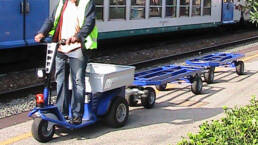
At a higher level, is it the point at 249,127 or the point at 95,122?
the point at 249,127

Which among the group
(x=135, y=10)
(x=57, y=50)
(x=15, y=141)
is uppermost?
(x=135, y=10)

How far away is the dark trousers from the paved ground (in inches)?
13.6

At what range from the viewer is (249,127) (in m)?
3.26

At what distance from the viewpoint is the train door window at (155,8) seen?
47.7 ft

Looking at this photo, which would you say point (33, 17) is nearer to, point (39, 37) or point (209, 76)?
point (209, 76)

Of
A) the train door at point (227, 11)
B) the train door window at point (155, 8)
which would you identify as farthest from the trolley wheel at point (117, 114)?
the train door at point (227, 11)

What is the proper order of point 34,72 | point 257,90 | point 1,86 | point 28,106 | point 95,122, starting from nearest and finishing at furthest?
point 95,122 → point 28,106 → point 257,90 → point 1,86 → point 34,72

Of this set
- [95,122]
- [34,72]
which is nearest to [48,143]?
[95,122]

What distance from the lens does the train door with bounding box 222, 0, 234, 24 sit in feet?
67.6

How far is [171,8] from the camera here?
51.5 ft

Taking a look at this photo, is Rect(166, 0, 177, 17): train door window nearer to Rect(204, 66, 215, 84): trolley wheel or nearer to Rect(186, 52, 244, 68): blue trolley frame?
Rect(186, 52, 244, 68): blue trolley frame

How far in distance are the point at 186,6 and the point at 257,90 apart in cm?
907

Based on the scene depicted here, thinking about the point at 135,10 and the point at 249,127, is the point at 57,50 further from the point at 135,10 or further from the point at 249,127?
A: the point at 135,10

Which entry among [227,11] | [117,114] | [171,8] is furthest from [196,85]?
[227,11]
